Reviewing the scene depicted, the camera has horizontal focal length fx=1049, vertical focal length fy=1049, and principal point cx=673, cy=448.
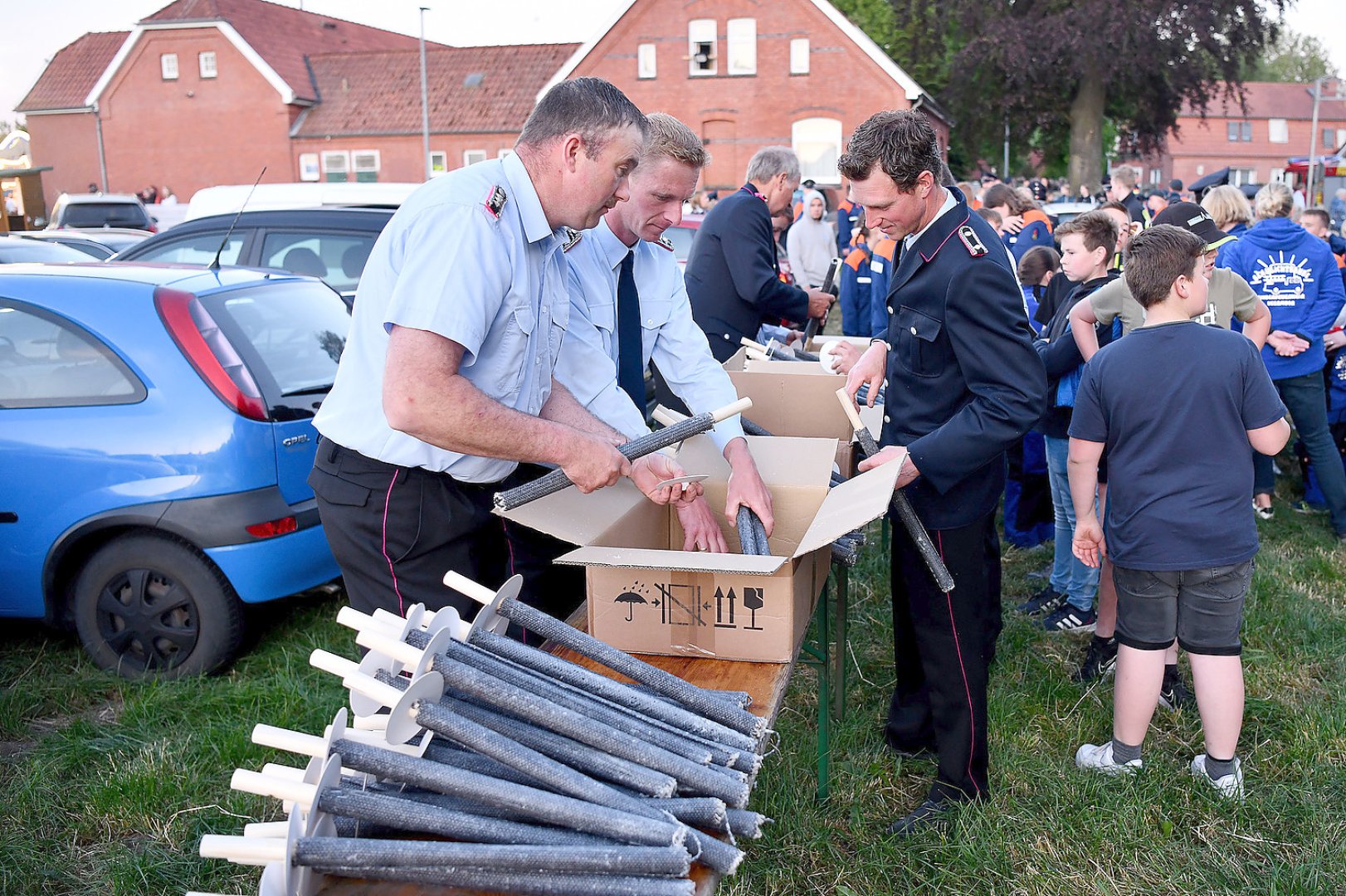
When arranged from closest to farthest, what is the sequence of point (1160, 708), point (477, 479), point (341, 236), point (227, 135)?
point (477, 479) < point (1160, 708) < point (341, 236) < point (227, 135)

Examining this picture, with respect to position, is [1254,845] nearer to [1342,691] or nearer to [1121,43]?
[1342,691]

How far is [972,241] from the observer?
2719 millimetres

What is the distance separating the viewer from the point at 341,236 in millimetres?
6969

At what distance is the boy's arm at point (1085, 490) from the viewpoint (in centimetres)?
340

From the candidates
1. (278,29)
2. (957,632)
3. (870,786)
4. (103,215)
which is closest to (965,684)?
(957,632)

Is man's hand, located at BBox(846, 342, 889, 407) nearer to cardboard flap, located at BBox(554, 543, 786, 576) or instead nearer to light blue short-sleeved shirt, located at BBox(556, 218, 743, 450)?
light blue short-sleeved shirt, located at BBox(556, 218, 743, 450)

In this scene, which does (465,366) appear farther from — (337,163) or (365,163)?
(337,163)

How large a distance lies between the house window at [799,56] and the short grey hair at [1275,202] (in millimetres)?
29571

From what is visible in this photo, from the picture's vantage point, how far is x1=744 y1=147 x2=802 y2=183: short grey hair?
6.12 metres

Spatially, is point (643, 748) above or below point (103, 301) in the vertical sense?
below

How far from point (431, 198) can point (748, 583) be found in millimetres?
1083

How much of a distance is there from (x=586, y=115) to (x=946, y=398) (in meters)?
1.26

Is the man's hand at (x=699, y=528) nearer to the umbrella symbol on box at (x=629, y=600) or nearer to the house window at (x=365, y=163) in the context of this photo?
the umbrella symbol on box at (x=629, y=600)

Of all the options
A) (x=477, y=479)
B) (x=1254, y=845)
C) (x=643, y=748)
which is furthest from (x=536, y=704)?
(x=1254, y=845)
